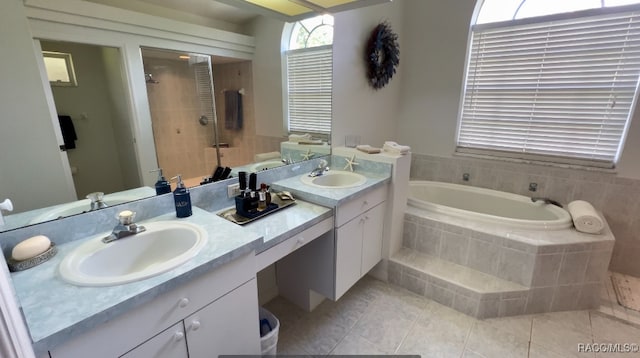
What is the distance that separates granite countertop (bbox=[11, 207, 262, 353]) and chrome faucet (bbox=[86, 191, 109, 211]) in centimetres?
17

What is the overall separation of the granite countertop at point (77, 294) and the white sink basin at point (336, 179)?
1025 mm

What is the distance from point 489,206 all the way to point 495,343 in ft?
4.66

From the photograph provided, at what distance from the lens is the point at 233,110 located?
1.68 metres

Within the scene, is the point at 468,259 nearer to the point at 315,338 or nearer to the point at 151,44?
the point at 315,338

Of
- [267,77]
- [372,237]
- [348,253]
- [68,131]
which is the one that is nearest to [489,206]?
[372,237]

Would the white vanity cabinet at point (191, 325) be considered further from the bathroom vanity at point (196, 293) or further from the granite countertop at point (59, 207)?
the granite countertop at point (59, 207)

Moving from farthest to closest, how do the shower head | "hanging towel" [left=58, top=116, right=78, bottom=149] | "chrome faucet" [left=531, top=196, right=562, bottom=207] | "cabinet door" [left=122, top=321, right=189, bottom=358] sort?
"chrome faucet" [left=531, top=196, right=562, bottom=207], the shower head, "hanging towel" [left=58, top=116, right=78, bottom=149], "cabinet door" [left=122, top=321, right=189, bottom=358]

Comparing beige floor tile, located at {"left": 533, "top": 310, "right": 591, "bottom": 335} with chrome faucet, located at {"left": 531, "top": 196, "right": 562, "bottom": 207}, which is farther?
chrome faucet, located at {"left": 531, "top": 196, "right": 562, "bottom": 207}

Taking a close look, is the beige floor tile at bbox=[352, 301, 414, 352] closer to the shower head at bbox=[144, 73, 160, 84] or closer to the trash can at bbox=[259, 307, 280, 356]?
the trash can at bbox=[259, 307, 280, 356]

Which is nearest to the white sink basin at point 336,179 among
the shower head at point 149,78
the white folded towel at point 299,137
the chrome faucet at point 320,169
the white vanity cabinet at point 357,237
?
the chrome faucet at point 320,169

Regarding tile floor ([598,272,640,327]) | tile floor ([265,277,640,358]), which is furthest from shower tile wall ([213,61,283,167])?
tile floor ([598,272,640,327])

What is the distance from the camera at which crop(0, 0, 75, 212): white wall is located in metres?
0.95

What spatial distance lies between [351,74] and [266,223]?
5.16 feet

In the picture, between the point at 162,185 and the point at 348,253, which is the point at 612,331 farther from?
the point at 162,185
